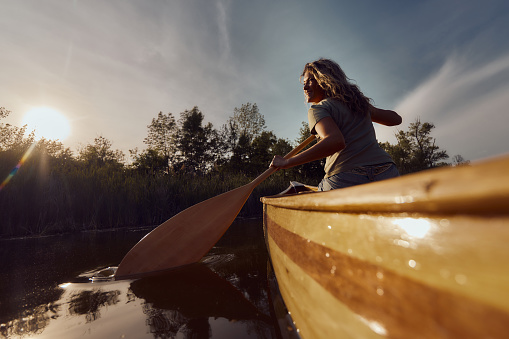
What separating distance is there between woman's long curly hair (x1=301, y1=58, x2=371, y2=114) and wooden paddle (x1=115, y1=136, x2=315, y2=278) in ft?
2.46

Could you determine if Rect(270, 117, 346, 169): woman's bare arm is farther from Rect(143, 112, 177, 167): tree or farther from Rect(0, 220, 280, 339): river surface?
Rect(143, 112, 177, 167): tree

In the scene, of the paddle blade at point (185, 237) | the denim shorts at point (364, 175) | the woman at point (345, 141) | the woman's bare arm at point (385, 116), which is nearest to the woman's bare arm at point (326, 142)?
the woman at point (345, 141)

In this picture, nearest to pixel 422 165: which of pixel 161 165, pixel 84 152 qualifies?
pixel 161 165

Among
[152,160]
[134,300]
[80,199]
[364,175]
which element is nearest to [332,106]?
[364,175]

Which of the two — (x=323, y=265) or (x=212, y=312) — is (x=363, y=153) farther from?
(x=212, y=312)

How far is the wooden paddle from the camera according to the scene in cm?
241

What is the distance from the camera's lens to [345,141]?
1.74 meters

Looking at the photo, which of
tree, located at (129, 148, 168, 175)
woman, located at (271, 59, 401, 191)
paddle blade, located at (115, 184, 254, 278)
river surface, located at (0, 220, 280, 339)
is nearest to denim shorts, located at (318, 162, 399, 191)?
woman, located at (271, 59, 401, 191)

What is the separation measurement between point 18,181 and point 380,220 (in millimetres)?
6549

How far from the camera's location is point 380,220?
0.51m

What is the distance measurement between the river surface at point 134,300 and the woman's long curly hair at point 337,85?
4.90 feet

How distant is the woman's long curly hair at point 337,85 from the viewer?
1801 mm

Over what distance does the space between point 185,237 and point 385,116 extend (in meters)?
2.27

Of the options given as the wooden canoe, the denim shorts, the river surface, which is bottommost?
the river surface
